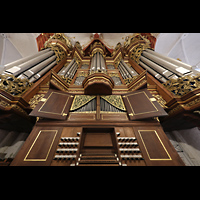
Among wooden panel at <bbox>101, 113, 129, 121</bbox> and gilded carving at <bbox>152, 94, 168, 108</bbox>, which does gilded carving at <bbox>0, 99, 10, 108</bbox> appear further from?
gilded carving at <bbox>152, 94, 168, 108</bbox>

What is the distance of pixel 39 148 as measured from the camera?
2176 mm

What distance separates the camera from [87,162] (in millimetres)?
1999

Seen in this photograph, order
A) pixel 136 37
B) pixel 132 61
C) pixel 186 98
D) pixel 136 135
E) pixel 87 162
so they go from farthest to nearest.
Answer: pixel 136 37, pixel 132 61, pixel 186 98, pixel 136 135, pixel 87 162

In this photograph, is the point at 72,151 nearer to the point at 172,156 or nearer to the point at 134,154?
the point at 134,154

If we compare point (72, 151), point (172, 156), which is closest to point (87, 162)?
point (72, 151)

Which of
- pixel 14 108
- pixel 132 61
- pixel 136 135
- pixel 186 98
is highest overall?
pixel 132 61

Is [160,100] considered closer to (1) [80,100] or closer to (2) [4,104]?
(1) [80,100]

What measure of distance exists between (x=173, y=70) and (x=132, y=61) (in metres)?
3.39

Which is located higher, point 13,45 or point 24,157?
point 13,45

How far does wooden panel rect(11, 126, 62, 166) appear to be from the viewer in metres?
1.96

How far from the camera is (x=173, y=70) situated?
398cm

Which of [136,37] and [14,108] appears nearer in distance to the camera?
[14,108]

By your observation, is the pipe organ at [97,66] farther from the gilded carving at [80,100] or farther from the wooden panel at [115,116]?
the wooden panel at [115,116]

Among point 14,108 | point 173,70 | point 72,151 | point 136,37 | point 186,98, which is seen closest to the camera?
point 72,151
